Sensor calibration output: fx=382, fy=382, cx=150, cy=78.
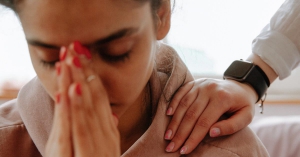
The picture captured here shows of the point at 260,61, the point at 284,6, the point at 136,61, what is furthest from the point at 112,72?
the point at 284,6

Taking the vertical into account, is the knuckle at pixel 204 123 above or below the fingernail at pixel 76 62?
below

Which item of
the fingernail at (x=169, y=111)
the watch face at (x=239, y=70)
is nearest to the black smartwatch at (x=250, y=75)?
the watch face at (x=239, y=70)

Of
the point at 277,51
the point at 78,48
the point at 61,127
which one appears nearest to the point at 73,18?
the point at 78,48

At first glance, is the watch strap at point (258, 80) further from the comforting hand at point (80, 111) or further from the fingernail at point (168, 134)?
the comforting hand at point (80, 111)

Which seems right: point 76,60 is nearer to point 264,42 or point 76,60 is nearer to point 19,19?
point 19,19

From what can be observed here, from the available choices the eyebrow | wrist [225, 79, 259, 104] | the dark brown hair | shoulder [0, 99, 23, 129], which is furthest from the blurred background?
the eyebrow

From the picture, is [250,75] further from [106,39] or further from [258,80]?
[106,39]

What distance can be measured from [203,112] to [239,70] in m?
A: 0.20

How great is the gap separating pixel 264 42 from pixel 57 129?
26.0 inches

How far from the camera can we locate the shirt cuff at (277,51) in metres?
0.97

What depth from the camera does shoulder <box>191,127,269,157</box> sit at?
74 cm

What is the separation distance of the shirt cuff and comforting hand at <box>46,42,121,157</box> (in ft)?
1.85

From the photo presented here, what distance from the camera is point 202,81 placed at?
0.84 metres

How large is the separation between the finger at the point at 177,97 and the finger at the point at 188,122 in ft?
0.09
